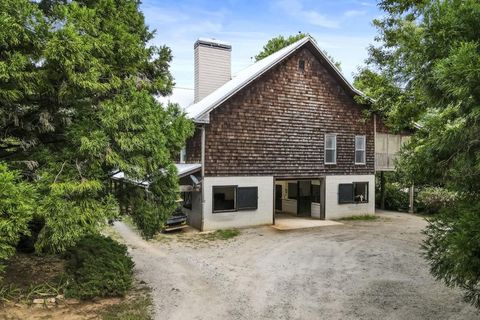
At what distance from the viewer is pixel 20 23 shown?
6.84 meters

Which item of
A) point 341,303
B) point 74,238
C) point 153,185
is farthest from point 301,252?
point 74,238

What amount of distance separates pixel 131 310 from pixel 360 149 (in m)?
17.4

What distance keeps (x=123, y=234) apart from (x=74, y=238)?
9646mm

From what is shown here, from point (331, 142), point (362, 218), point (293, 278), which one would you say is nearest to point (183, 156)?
point (331, 142)

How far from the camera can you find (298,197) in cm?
2300

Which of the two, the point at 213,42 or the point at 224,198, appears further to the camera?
the point at 213,42

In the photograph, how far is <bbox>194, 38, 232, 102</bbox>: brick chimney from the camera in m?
21.5

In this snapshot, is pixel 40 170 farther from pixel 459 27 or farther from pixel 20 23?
pixel 459 27

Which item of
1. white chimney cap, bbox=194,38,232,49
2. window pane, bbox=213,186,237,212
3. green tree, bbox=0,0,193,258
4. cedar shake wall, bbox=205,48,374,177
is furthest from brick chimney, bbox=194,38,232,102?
green tree, bbox=0,0,193,258

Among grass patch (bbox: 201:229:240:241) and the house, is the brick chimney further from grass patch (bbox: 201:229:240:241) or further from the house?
grass patch (bbox: 201:229:240:241)

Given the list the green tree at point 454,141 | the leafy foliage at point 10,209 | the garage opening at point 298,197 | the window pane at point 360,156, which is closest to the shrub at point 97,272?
the leafy foliage at point 10,209

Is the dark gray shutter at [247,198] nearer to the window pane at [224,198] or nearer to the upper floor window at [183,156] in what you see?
the window pane at [224,198]

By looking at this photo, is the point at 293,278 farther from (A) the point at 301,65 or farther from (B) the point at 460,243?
(A) the point at 301,65

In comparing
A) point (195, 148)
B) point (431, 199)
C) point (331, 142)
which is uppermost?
point (331, 142)
